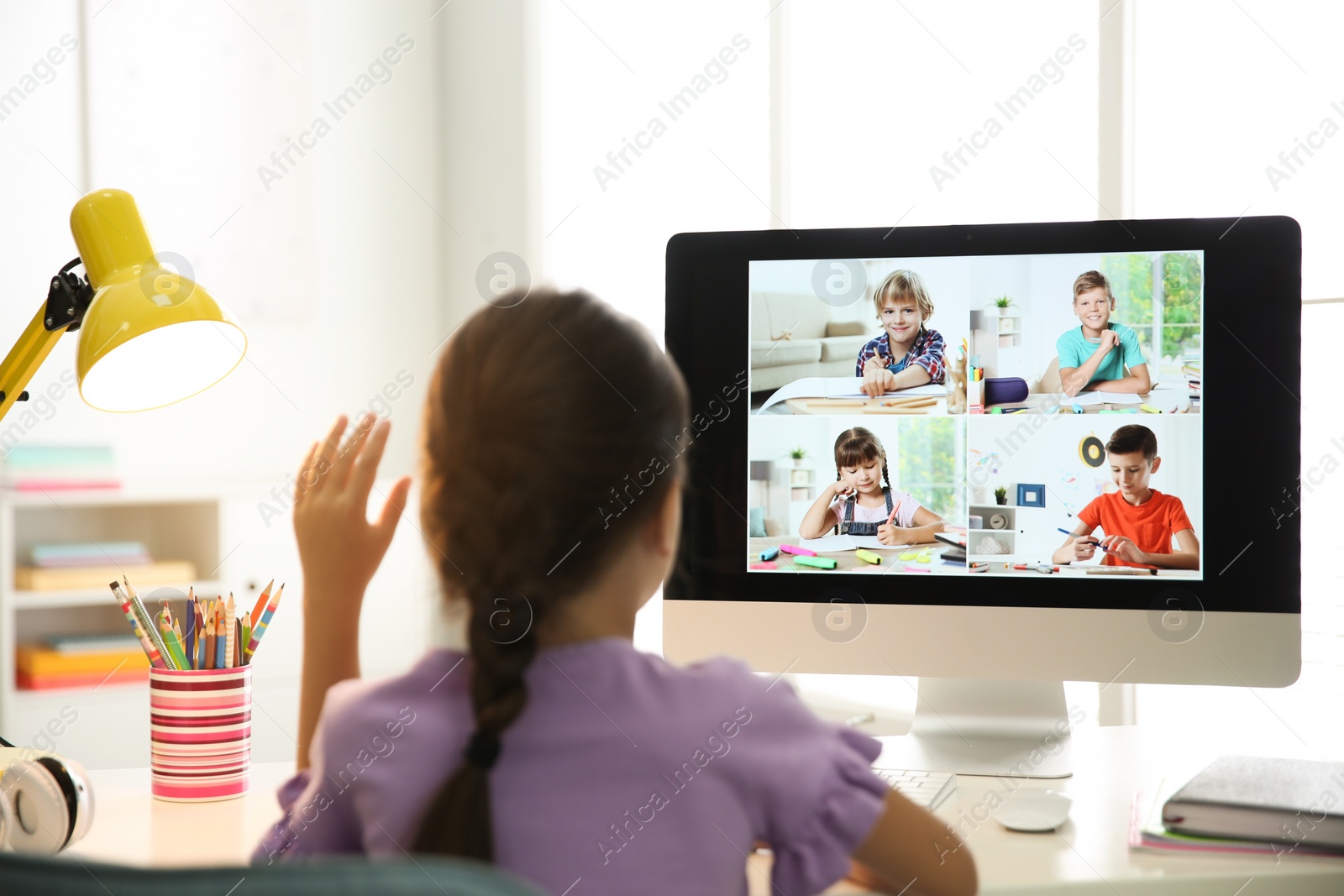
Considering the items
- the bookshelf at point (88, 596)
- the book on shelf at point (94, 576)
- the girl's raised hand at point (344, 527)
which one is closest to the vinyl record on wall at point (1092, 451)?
the girl's raised hand at point (344, 527)

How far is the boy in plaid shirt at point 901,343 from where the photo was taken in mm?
1128

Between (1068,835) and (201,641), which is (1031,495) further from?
(201,641)

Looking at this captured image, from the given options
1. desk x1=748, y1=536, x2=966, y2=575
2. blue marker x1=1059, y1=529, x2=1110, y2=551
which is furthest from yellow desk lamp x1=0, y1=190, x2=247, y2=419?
blue marker x1=1059, y1=529, x2=1110, y2=551

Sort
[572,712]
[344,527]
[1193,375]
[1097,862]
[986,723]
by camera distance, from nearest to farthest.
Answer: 1. [572,712]
2. [1097,862]
3. [344,527]
4. [1193,375]
5. [986,723]

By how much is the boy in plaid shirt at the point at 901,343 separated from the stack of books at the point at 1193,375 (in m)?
0.22

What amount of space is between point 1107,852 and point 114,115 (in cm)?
295

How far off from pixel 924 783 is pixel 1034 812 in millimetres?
102

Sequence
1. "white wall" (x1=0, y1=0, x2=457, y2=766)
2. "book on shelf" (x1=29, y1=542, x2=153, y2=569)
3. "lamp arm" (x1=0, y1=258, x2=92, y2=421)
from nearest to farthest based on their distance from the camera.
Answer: "lamp arm" (x1=0, y1=258, x2=92, y2=421) → "book on shelf" (x1=29, y1=542, x2=153, y2=569) → "white wall" (x1=0, y1=0, x2=457, y2=766)

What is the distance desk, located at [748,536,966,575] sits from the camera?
3.67 feet

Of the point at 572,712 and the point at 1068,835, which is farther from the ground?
the point at 572,712

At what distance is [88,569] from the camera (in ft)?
8.52

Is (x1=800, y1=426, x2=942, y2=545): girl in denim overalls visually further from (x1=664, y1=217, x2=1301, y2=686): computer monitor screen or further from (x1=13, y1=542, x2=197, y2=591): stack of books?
(x1=13, y1=542, x2=197, y2=591): stack of books

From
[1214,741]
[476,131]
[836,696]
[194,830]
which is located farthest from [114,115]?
[1214,741]

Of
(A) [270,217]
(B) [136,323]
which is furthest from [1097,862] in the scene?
(A) [270,217]
